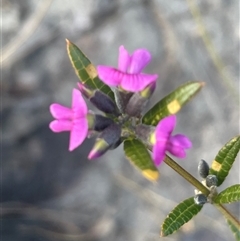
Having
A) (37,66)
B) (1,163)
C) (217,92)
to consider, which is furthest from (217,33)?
(1,163)

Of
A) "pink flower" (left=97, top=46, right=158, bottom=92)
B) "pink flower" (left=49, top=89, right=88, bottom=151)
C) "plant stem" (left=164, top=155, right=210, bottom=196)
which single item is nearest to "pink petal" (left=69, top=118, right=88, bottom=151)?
"pink flower" (left=49, top=89, right=88, bottom=151)

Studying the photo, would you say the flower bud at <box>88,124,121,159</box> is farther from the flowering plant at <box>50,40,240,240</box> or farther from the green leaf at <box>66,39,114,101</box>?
the green leaf at <box>66,39,114,101</box>

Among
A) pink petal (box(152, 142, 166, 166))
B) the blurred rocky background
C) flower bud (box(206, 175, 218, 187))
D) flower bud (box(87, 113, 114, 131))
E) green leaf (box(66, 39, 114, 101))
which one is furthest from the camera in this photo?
the blurred rocky background

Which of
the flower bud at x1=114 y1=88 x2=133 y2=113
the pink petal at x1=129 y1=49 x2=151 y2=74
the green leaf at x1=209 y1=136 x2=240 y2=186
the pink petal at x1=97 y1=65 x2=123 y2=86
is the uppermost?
the pink petal at x1=129 y1=49 x2=151 y2=74

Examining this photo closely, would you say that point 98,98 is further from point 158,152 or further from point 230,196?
point 230,196

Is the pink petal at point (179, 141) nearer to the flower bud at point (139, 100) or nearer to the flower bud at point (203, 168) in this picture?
the flower bud at point (139, 100)

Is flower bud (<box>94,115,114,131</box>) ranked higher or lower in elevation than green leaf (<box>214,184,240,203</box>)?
higher
